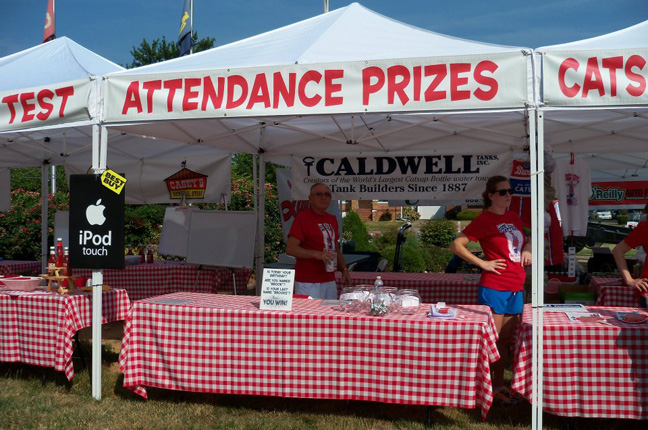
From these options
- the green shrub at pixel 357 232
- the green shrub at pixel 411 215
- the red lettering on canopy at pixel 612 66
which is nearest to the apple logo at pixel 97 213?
the red lettering on canopy at pixel 612 66

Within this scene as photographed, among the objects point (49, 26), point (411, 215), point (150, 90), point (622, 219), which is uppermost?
point (49, 26)

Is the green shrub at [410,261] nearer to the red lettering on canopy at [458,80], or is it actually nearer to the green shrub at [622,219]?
the red lettering on canopy at [458,80]

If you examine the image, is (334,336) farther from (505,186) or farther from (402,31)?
(402,31)

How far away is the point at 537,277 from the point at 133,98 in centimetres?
294

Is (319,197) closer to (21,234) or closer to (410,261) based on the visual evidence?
(410,261)

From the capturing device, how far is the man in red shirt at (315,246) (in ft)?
15.8

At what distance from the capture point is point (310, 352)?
3.98 m

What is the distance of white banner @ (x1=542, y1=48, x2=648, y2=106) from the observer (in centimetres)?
354

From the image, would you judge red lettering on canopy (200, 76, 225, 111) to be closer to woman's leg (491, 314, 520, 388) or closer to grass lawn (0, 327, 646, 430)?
grass lawn (0, 327, 646, 430)

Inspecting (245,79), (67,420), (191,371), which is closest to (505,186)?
(245,79)

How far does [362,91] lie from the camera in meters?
4.00

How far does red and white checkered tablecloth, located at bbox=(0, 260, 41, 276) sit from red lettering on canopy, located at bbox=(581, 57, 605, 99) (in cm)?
707

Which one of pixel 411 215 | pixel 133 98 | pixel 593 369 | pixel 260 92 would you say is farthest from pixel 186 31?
pixel 411 215

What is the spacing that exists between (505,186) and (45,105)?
11.0 ft
